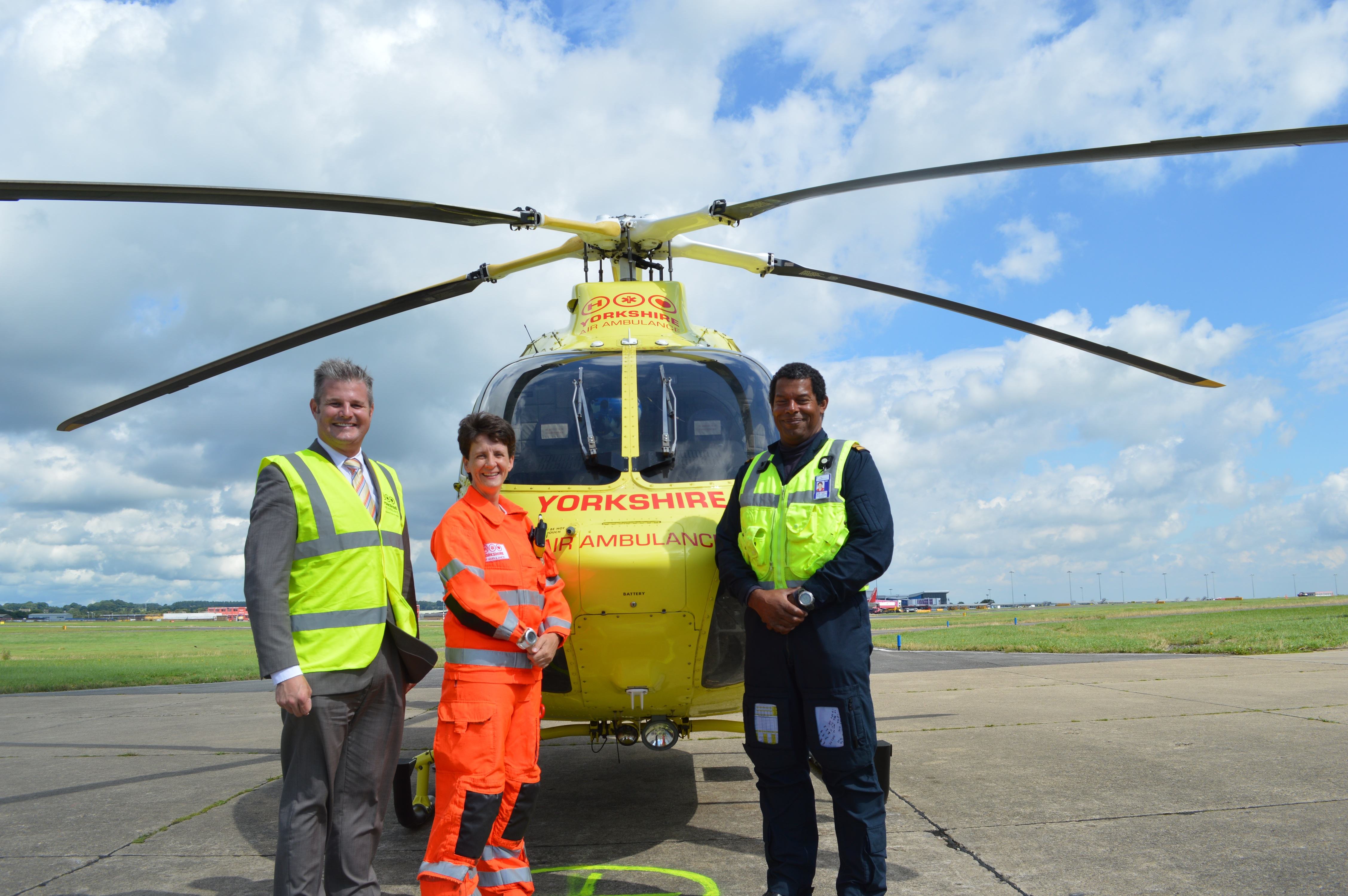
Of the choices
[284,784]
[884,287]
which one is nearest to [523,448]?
[284,784]

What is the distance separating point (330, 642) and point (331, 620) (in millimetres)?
76

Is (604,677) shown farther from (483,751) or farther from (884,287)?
(884,287)

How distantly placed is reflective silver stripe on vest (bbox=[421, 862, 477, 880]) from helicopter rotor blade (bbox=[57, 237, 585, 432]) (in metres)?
3.64

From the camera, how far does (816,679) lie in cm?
329

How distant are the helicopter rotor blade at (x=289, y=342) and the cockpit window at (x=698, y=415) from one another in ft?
5.00

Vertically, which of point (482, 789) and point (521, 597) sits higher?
point (521, 597)

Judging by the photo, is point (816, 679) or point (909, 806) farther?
point (909, 806)

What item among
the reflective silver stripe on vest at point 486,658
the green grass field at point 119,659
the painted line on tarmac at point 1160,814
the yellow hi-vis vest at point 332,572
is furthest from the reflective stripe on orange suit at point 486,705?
the green grass field at point 119,659

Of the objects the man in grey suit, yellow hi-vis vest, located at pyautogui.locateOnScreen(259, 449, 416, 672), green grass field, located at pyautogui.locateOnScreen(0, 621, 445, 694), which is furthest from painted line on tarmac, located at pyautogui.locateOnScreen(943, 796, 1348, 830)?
green grass field, located at pyautogui.locateOnScreen(0, 621, 445, 694)

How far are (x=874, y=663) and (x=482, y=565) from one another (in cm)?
1440

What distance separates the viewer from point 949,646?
21719mm

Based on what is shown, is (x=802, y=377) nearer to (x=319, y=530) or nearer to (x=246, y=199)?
(x=319, y=530)

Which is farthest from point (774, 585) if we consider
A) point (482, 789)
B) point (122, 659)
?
point (122, 659)

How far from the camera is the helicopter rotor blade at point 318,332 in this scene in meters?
5.29
